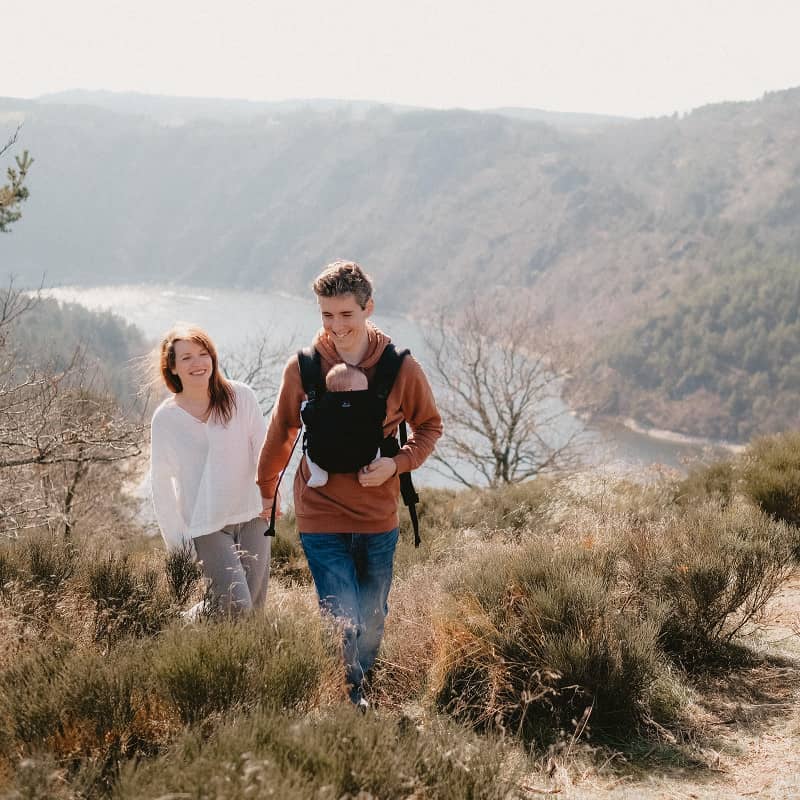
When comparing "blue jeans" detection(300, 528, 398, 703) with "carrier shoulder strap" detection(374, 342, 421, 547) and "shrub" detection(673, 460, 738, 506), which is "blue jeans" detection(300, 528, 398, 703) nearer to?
"carrier shoulder strap" detection(374, 342, 421, 547)

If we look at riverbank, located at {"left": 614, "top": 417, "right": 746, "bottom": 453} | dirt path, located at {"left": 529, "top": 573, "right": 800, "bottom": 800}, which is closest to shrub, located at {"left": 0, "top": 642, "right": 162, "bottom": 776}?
dirt path, located at {"left": 529, "top": 573, "right": 800, "bottom": 800}

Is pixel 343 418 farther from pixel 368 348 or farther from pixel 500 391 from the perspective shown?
pixel 500 391

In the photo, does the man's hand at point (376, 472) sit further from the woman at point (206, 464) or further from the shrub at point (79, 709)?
the shrub at point (79, 709)

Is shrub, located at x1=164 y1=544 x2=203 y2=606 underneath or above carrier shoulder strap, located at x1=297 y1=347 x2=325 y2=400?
underneath

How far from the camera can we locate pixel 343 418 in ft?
9.36

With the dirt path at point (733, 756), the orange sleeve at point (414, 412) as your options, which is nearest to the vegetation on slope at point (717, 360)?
the dirt path at point (733, 756)

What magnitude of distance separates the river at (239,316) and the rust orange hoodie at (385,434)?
178 feet

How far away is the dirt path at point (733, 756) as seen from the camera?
7.75 ft

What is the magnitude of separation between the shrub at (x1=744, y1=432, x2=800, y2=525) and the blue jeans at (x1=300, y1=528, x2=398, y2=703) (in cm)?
320

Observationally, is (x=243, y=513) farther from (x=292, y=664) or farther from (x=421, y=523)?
(x=421, y=523)

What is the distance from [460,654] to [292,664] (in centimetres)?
88

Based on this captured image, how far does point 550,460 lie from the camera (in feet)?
77.4

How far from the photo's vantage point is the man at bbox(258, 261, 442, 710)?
113 inches

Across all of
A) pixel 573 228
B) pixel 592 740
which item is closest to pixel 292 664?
pixel 592 740
